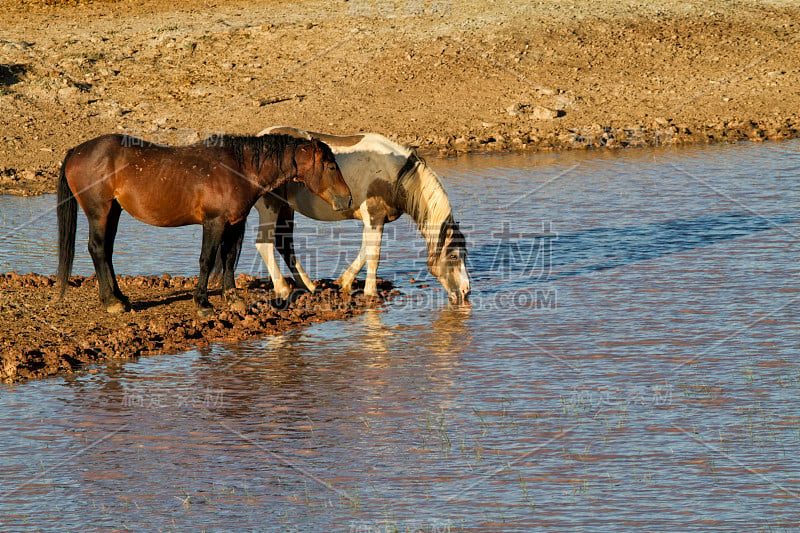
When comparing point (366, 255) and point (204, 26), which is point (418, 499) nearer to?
point (366, 255)

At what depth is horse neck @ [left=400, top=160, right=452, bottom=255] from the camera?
11.5m

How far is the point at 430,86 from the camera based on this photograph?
24359 mm

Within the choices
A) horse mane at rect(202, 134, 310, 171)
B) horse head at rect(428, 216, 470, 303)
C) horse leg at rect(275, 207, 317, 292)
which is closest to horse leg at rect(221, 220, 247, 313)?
horse mane at rect(202, 134, 310, 171)

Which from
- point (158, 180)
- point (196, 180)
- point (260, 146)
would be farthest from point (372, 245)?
point (158, 180)

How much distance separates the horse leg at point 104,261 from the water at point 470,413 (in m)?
1.50

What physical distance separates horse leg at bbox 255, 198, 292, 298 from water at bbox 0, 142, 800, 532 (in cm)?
104

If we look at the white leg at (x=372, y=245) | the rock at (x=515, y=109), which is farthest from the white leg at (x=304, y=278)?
the rock at (x=515, y=109)

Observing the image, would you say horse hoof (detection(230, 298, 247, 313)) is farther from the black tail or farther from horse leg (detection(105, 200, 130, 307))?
the black tail

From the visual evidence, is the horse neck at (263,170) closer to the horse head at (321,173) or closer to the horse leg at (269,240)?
the horse head at (321,173)

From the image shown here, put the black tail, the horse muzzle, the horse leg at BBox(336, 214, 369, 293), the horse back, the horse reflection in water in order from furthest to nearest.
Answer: the horse leg at BBox(336, 214, 369, 293) → the black tail → the horse muzzle → the horse back → the horse reflection in water

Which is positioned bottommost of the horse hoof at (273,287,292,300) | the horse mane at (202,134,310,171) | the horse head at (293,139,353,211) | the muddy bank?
the muddy bank

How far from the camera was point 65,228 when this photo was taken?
36.6 ft

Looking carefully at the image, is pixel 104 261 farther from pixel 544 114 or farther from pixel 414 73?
pixel 414 73

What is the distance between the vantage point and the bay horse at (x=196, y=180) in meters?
10.7
